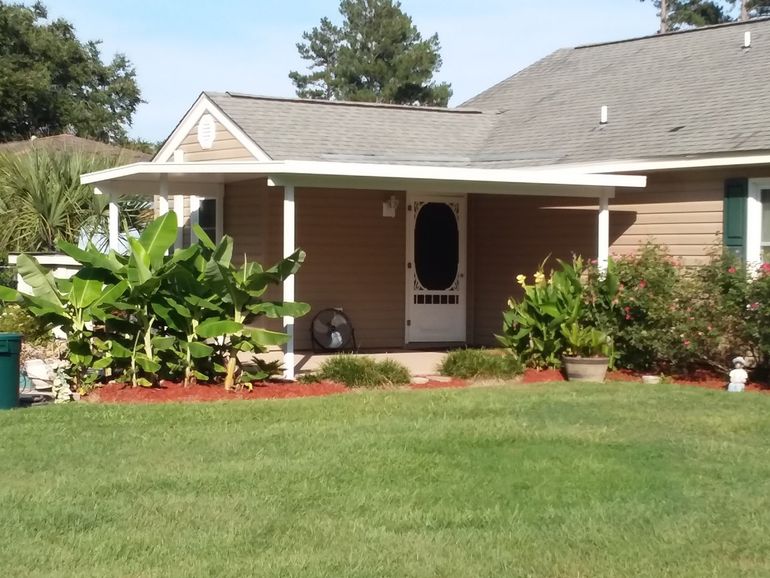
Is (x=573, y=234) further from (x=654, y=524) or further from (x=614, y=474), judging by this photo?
(x=654, y=524)

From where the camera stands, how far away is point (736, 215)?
13219 millimetres

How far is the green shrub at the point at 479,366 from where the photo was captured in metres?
13.1

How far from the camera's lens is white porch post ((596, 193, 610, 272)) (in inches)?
550

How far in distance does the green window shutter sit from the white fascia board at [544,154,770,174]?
0.33 meters

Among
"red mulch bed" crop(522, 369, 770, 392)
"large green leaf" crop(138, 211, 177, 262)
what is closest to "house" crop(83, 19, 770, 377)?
"red mulch bed" crop(522, 369, 770, 392)

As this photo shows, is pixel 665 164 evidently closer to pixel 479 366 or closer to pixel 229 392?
pixel 479 366

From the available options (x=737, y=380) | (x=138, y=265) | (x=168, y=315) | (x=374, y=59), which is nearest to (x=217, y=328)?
(x=168, y=315)

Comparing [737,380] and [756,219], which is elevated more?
[756,219]

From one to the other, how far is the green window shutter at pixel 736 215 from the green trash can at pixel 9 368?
8.15 metres

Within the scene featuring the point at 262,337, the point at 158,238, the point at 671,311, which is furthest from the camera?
the point at 671,311

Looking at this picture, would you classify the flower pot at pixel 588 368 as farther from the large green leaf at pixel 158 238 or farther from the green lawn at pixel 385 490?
the large green leaf at pixel 158 238

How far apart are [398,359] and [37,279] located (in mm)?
5292

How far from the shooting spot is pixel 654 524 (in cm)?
654

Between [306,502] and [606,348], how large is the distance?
7.09m
